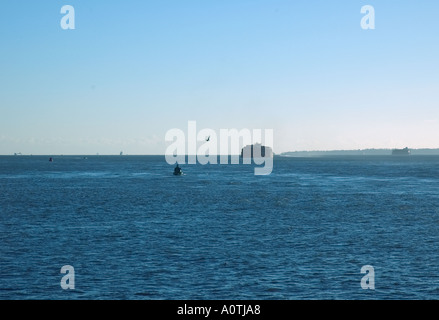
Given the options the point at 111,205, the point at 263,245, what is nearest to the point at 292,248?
the point at 263,245

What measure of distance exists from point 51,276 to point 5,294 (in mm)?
4155

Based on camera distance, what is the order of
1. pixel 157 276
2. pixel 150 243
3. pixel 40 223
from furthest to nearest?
pixel 40 223 < pixel 150 243 < pixel 157 276

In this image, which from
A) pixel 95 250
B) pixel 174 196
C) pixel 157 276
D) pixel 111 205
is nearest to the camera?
pixel 157 276

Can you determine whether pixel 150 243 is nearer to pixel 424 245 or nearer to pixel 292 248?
pixel 292 248

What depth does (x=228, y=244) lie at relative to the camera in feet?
139

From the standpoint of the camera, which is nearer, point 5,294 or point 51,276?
point 5,294

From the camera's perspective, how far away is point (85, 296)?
27172mm
